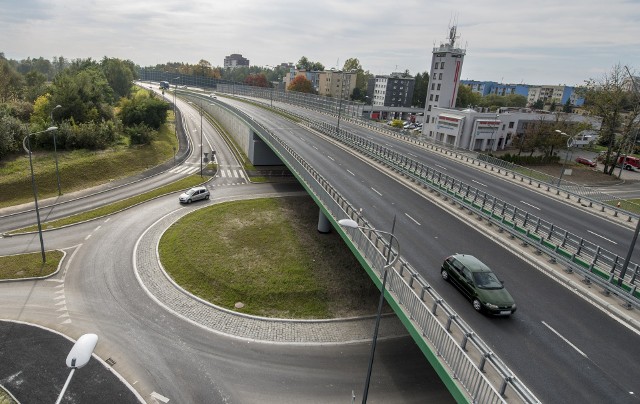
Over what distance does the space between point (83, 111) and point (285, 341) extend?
5601cm

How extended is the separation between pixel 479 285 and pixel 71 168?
49627 millimetres

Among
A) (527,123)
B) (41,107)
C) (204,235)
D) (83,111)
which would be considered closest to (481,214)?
(204,235)

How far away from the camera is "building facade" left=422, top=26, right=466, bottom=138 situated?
3401 inches

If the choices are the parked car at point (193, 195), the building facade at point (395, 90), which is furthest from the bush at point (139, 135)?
the building facade at point (395, 90)

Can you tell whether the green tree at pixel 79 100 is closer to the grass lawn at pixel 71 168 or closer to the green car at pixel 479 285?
the grass lawn at pixel 71 168

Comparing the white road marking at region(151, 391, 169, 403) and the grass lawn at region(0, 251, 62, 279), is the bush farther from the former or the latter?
the white road marking at region(151, 391, 169, 403)

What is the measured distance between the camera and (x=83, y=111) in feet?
193

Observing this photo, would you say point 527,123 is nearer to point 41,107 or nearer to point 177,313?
point 177,313

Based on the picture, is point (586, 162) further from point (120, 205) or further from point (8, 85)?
point (8, 85)

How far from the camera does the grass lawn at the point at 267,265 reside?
2569 cm

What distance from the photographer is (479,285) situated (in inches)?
633

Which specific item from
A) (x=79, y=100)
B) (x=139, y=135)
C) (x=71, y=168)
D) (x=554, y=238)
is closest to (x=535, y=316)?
(x=554, y=238)

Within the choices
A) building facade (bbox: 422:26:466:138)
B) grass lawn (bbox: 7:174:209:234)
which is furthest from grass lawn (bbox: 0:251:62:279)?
building facade (bbox: 422:26:466:138)

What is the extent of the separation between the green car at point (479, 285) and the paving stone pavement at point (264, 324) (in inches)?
280
